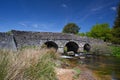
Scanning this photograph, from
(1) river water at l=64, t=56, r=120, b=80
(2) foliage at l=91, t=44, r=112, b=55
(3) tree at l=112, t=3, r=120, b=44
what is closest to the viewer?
(1) river water at l=64, t=56, r=120, b=80

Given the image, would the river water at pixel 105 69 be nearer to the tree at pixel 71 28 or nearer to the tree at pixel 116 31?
the tree at pixel 116 31

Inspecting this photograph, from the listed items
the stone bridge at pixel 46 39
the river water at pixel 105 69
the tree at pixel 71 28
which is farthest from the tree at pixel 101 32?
the river water at pixel 105 69

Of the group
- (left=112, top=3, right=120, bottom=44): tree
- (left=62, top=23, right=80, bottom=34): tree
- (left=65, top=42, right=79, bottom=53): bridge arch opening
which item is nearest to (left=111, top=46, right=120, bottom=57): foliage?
(left=112, top=3, right=120, bottom=44): tree

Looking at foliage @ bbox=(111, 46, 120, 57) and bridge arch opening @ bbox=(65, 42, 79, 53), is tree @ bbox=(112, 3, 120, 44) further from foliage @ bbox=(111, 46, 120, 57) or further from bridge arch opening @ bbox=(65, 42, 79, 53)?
bridge arch opening @ bbox=(65, 42, 79, 53)

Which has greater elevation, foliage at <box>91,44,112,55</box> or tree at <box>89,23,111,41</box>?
tree at <box>89,23,111,41</box>

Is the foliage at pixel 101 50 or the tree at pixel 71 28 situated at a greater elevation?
the tree at pixel 71 28

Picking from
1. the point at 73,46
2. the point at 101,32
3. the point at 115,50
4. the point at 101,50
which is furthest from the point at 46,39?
the point at 101,32

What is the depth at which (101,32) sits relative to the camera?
5084cm

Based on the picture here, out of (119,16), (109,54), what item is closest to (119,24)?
(119,16)

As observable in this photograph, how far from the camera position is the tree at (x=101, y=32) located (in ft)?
162

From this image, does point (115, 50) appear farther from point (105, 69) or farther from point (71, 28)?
point (71, 28)

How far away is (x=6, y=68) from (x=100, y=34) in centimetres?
4837

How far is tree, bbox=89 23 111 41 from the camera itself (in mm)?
49375

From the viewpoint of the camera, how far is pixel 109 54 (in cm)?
3186
